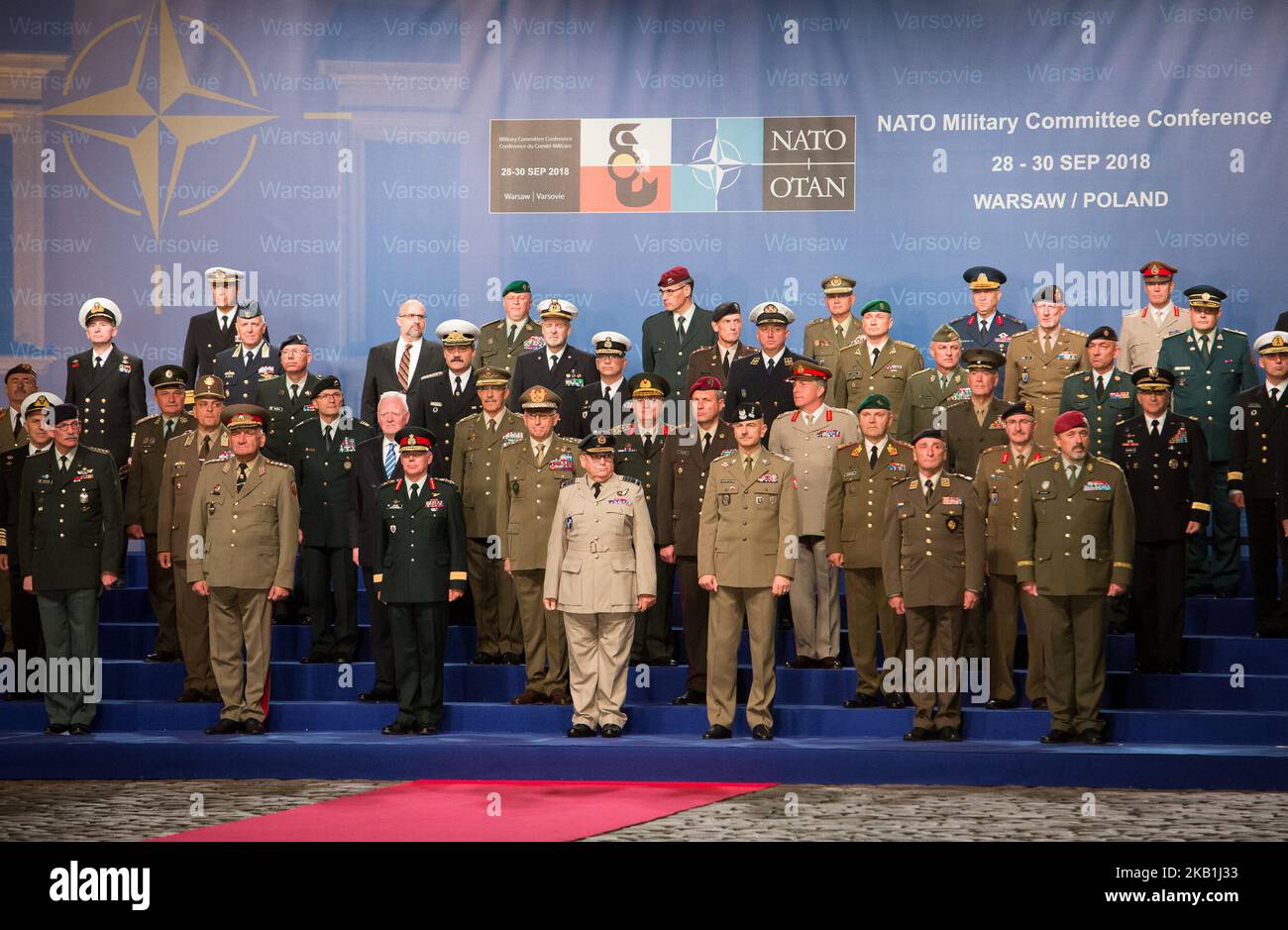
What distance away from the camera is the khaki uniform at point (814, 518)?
7703 mm

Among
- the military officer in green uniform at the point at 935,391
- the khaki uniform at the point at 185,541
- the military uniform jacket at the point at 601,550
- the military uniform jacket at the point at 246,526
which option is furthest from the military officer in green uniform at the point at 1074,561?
the khaki uniform at the point at 185,541

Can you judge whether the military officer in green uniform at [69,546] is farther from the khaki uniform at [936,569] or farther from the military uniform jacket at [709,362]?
the khaki uniform at [936,569]

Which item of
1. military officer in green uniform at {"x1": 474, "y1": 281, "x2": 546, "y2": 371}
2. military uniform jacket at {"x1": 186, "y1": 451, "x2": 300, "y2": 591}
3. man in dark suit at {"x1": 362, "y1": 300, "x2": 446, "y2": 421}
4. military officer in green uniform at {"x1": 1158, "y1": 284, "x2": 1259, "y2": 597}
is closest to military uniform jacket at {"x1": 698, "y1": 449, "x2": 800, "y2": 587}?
military uniform jacket at {"x1": 186, "y1": 451, "x2": 300, "y2": 591}

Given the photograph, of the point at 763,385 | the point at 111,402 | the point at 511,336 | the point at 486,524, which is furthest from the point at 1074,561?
the point at 111,402

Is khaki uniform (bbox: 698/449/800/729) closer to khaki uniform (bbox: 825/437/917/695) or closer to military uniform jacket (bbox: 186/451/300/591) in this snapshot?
khaki uniform (bbox: 825/437/917/695)

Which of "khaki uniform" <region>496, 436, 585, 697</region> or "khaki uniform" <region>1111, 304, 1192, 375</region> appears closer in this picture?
"khaki uniform" <region>496, 436, 585, 697</region>

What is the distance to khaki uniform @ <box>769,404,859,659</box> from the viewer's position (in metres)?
7.70

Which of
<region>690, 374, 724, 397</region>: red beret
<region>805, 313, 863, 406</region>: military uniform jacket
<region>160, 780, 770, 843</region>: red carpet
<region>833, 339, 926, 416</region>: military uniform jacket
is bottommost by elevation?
<region>160, 780, 770, 843</region>: red carpet

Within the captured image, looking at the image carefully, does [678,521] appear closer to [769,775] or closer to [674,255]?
[769,775]

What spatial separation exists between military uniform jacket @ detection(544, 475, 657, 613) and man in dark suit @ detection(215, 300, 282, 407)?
242cm

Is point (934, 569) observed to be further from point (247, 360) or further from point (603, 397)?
point (247, 360)

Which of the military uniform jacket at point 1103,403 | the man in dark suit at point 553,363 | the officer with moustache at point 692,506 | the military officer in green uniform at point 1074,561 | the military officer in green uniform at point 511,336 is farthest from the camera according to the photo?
the military officer in green uniform at point 511,336

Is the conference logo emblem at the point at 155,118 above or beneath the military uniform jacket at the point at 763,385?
above

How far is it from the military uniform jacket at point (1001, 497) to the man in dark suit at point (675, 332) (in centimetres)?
198
